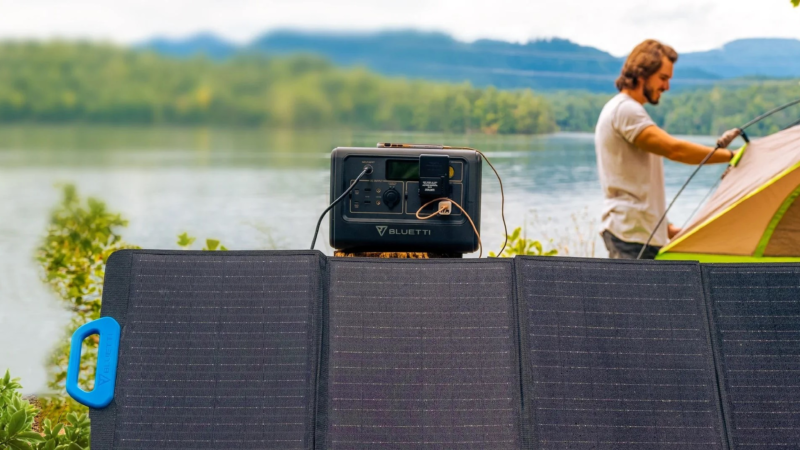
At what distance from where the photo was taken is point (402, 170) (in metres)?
1.31

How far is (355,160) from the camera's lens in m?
1.29

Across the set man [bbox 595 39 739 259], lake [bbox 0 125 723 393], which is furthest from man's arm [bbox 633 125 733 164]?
lake [bbox 0 125 723 393]

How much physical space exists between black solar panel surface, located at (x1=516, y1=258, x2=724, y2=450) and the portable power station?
0.18m

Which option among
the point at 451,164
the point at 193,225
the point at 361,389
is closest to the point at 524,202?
the point at 193,225

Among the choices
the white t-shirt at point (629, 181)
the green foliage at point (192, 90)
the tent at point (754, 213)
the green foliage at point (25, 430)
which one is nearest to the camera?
the green foliage at point (25, 430)

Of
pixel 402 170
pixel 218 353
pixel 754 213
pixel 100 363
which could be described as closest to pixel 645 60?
pixel 754 213

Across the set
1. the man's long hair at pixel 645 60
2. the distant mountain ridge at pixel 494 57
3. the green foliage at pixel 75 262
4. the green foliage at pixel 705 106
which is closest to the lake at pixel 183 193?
the green foliage at pixel 75 262

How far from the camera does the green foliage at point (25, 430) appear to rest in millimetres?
1422

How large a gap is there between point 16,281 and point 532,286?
267 cm

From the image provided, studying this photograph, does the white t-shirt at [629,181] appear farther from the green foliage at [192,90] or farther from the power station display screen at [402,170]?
the green foliage at [192,90]

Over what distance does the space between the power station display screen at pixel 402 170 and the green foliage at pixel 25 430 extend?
0.95m

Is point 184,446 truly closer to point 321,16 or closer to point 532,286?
point 532,286

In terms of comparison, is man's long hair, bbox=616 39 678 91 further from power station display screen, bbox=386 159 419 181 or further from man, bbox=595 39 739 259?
power station display screen, bbox=386 159 419 181

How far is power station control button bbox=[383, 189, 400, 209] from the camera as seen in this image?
50.8 inches
